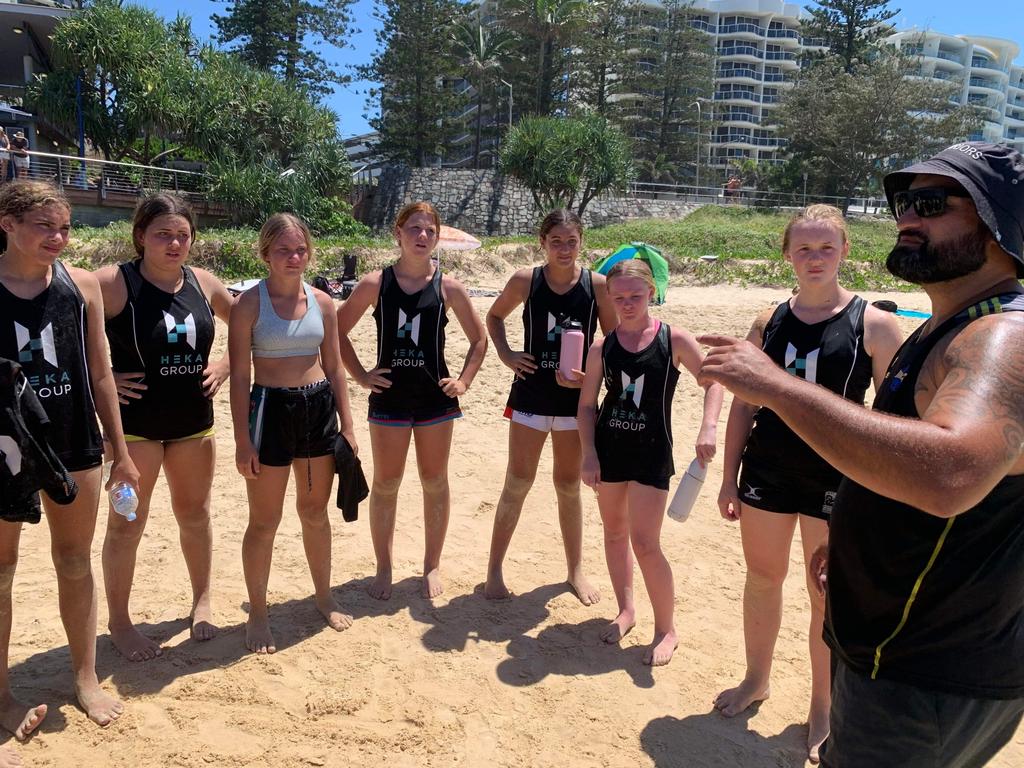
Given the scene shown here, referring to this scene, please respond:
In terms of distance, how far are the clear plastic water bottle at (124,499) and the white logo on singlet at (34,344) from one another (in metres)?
0.60

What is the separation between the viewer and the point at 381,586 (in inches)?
175

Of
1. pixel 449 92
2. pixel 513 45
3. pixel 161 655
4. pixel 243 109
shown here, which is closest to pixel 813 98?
pixel 513 45

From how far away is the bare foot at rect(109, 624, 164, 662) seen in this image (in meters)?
3.69

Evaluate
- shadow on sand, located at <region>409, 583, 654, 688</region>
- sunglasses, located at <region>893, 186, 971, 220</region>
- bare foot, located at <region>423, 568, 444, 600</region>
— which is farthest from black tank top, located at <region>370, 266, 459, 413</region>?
sunglasses, located at <region>893, 186, 971, 220</region>

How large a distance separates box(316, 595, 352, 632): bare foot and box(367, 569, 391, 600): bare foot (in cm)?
28

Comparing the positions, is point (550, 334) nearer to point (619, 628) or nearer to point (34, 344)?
point (619, 628)

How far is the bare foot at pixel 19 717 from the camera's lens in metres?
3.04

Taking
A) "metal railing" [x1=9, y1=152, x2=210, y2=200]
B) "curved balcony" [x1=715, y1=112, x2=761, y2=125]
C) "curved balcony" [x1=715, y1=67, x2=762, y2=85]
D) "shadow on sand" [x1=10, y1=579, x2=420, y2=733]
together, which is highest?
"curved balcony" [x1=715, y1=67, x2=762, y2=85]

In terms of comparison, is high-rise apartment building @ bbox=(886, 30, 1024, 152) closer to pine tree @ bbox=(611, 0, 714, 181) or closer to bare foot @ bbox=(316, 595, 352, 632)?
pine tree @ bbox=(611, 0, 714, 181)

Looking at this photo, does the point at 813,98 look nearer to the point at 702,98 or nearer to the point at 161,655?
the point at 702,98

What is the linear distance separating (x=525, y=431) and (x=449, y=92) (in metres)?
42.7

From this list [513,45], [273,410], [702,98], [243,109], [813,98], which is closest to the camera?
[273,410]

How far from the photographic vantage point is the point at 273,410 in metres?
3.67

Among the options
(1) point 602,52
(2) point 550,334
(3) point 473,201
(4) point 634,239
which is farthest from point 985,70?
(2) point 550,334
